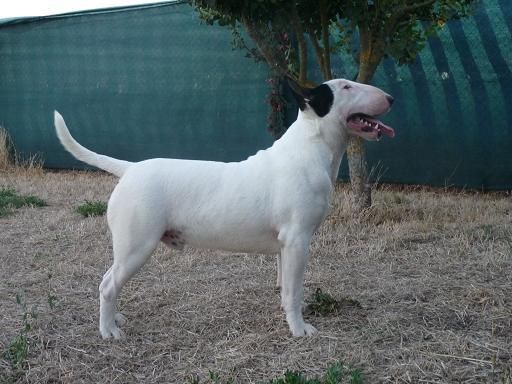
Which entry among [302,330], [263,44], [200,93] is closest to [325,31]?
[263,44]

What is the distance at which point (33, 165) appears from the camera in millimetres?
9969

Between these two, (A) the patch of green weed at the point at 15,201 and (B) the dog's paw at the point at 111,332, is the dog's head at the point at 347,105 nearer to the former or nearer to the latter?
(B) the dog's paw at the point at 111,332

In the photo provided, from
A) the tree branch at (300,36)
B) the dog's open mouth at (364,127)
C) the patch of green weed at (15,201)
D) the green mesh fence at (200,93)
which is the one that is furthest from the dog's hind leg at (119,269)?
the green mesh fence at (200,93)

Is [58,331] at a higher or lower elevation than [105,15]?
lower

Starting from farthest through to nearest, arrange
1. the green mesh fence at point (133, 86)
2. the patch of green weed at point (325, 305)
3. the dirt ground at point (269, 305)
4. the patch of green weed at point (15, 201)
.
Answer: the green mesh fence at point (133, 86), the patch of green weed at point (15, 201), the patch of green weed at point (325, 305), the dirt ground at point (269, 305)

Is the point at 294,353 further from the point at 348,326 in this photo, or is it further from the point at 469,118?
the point at 469,118

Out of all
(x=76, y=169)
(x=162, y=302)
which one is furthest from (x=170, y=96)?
(x=162, y=302)

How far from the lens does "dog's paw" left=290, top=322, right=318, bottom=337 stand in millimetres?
3736

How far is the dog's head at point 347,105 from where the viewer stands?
381 centimetres

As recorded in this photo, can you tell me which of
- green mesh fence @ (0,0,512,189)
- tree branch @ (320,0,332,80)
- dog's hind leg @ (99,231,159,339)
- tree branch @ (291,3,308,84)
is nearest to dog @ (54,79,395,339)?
dog's hind leg @ (99,231,159,339)

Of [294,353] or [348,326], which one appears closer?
[294,353]

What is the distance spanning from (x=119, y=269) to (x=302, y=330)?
99 centimetres

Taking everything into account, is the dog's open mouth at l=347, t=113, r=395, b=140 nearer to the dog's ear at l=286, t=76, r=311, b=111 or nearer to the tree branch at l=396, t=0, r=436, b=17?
the dog's ear at l=286, t=76, r=311, b=111

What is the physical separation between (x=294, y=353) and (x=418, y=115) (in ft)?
16.1
